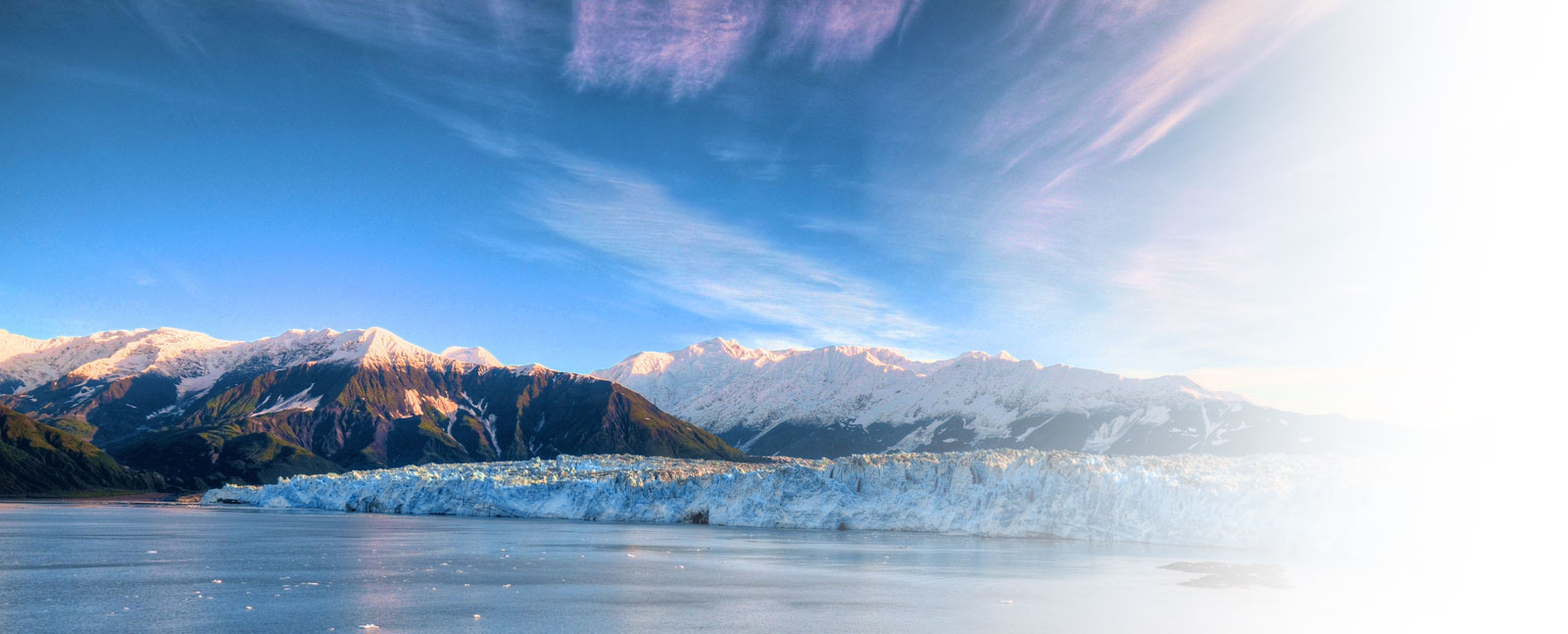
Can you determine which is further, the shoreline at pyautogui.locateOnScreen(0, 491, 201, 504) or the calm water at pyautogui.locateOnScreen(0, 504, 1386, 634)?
the shoreline at pyautogui.locateOnScreen(0, 491, 201, 504)

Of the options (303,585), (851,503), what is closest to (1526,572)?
(851,503)

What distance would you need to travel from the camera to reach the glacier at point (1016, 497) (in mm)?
55906

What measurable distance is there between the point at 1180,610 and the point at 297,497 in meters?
125

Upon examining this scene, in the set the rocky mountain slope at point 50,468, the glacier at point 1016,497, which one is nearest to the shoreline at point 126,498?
the rocky mountain slope at point 50,468

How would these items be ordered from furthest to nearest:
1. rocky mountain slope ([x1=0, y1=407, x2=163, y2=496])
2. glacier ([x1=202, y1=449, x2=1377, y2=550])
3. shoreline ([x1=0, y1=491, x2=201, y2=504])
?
rocky mountain slope ([x1=0, y1=407, x2=163, y2=496]) → shoreline ([x1=0, y1=491, x2=201, y2=504]) → glacier ([x1=202, y1=449, x2=1377, y2=550])

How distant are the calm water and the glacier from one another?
423cm

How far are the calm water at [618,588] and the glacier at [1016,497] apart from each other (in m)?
4.23

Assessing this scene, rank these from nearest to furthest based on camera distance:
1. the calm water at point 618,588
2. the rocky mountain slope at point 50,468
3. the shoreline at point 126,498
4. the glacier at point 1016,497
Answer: the calm water at point 618,588 → the glacier at point 1016,497 → the shoreline at point 126,498 → the rocky mountain slope at point 50,468

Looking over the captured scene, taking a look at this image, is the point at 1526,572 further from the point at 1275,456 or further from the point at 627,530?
the point at 627,530

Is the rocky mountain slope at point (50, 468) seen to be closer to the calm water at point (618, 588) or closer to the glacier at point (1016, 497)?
the glacier at point (1016, 497)

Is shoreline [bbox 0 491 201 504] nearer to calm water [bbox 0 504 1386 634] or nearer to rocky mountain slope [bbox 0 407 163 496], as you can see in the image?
rocky mountain slope [bbox 0 407 163 496]

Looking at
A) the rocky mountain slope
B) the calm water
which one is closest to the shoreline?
the rocky mountain slope

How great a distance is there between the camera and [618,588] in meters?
33.6

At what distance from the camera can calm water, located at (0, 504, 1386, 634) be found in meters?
25.5
